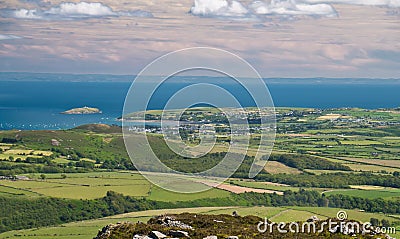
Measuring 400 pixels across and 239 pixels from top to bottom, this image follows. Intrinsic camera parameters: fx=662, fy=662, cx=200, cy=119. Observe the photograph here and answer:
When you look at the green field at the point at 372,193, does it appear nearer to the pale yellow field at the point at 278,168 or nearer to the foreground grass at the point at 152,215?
the foreground grass at the point at 152,215

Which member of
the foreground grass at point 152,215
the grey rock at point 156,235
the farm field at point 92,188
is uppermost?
the grey rock at point 156,235

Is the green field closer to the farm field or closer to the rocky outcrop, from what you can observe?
the farm field

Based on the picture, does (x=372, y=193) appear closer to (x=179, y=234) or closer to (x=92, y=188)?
(x=92, y=188)

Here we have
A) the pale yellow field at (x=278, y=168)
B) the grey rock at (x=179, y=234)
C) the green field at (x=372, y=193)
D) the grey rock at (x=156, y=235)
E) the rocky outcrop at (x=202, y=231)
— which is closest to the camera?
the grey rock at (x=156, y=235)

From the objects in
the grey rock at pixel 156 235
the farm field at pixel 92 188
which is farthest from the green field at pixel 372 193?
the grey rock at pixel 156 235

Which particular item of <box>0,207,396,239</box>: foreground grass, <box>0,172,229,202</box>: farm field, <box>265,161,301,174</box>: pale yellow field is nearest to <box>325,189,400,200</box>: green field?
<box>0,207,396,239</box>: foreground grass

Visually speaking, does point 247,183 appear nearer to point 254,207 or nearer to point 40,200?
point 254,207

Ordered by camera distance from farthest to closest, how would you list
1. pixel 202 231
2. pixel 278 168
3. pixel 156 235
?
pixel 278 168 < pixel 202 231 < pixel 156 235

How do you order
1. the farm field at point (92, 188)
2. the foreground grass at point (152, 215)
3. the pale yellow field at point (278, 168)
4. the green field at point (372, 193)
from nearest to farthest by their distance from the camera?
the foreground grass at point (152, 215), the farm field at point (92, 188), the green field at point (372, 193), the pale yellow field at point (278, 168)

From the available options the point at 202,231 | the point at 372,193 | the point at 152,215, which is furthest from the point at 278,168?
the point at 202,231

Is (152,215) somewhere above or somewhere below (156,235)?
below

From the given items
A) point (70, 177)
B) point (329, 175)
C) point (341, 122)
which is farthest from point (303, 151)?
point (341, 122)
